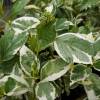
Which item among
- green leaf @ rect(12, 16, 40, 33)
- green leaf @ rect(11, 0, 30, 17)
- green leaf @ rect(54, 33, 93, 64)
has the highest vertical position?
green leaf @ rect(11, 0, 30, 17)

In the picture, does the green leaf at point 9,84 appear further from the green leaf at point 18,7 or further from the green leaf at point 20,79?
the green leaf at point 18,7

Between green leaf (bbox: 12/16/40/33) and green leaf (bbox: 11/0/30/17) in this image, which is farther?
green leaf (bbox: 11/0/30/17)

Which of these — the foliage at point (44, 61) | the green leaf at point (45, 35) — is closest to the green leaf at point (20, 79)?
the foliage at point (44, 61)

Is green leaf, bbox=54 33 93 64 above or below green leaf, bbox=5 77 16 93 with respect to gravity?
above

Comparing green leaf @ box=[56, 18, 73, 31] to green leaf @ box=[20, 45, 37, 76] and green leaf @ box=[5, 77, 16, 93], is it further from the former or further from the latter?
green leaf @ box=[5, 77, 16, 93]

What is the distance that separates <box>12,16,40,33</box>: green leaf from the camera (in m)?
1.13

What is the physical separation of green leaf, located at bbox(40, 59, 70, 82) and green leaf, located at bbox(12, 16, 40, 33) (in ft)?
0.52

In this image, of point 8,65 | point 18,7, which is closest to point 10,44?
point 8,65

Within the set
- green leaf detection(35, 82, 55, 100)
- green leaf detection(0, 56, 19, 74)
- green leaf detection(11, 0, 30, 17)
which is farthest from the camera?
green leaf detection(11, 0, 30, 17)

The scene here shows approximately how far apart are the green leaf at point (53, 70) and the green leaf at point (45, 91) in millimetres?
22

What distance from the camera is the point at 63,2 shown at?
144cm

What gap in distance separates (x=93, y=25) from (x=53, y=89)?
57 cm

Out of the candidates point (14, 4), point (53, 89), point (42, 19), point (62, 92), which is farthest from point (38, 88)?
point (14, 4)

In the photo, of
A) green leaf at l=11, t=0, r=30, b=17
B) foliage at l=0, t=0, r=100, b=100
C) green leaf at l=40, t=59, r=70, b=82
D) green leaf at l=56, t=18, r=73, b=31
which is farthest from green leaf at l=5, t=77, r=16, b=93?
green leaf at l=11, t=0, r=30, b=17
